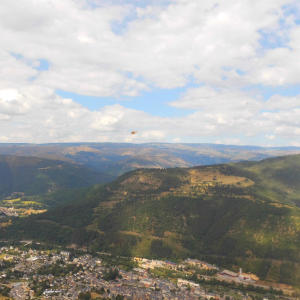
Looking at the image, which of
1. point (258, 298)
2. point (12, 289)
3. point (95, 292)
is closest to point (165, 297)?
point (95, 292)

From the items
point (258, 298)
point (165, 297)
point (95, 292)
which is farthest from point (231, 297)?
point (95, 292)

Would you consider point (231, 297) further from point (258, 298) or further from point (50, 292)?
point (50, 292)

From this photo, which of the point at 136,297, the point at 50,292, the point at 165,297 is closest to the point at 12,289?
the point at 50,292

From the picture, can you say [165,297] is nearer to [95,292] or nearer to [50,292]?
[95,292]

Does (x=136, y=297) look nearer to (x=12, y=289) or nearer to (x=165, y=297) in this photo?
(x=165, y=297)

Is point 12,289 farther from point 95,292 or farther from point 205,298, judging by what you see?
point 205,298

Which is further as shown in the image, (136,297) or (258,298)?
(258,298)

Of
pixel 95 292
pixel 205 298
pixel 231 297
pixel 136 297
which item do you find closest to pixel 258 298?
pixel 231 297
